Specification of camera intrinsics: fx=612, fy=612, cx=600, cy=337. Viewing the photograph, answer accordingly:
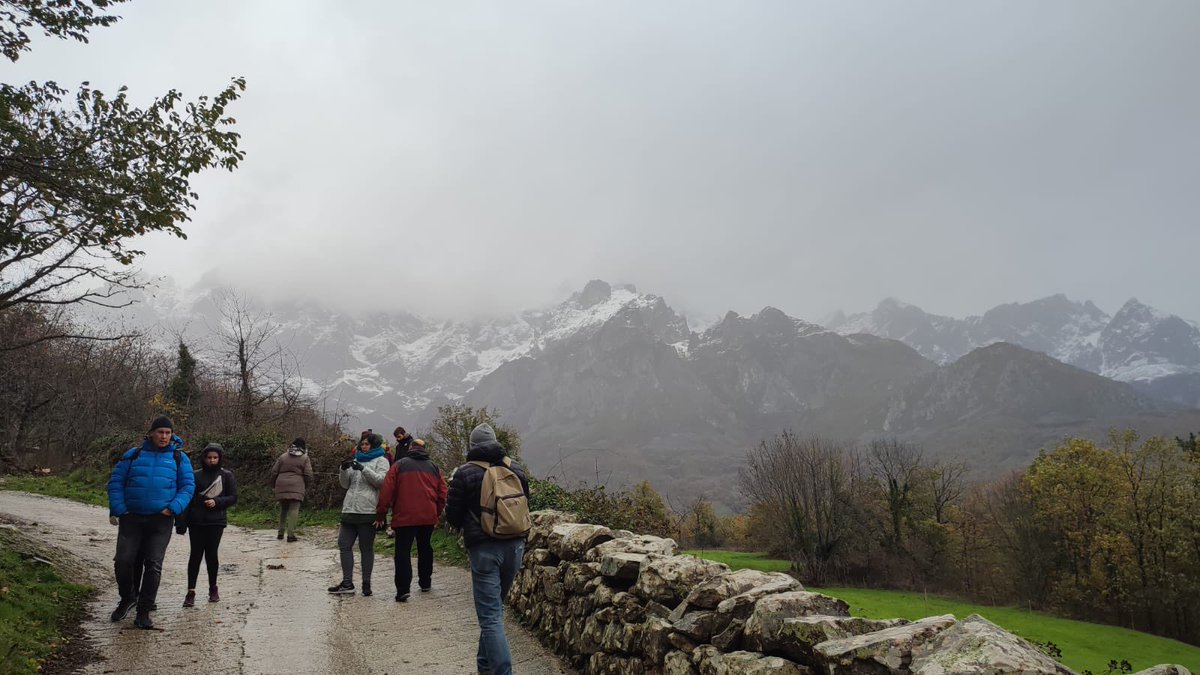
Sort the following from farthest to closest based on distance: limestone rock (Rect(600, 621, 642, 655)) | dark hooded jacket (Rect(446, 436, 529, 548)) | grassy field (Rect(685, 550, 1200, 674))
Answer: grassy field (Rect(685, 550, 1200, 674)), dark hooded jacket (Rect(446, 436, 529, 548)), limestone rock (Rect(600, 621, 642, 655))

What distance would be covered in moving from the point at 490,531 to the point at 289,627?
12.3 feet

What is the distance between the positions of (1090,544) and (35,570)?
159 feet

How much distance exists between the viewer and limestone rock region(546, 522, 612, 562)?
704 cm

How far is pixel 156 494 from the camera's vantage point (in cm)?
689

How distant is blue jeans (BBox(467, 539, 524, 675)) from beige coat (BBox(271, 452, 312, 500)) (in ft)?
31.3

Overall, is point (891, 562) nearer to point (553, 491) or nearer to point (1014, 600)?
point (1014, 600)

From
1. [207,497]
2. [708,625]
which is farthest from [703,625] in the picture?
[207,497]

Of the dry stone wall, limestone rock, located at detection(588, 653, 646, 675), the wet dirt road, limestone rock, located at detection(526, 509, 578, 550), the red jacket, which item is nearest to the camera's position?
the dry stone wall

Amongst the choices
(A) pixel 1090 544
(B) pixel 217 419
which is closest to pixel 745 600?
(B) pixel 217 419

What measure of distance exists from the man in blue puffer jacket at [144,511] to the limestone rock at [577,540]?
14.4 feet

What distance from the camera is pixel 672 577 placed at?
5500mm

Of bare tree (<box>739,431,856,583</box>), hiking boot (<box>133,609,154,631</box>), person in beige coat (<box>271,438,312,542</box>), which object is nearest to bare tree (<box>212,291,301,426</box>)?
person in beige coat (<box>271,438,312,542</box>)

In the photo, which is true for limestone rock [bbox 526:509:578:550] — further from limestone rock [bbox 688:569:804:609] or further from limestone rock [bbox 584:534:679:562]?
limestone rock [bbox 688:569:804:609]

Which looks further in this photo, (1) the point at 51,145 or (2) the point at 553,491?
(2) the point at 553,491
